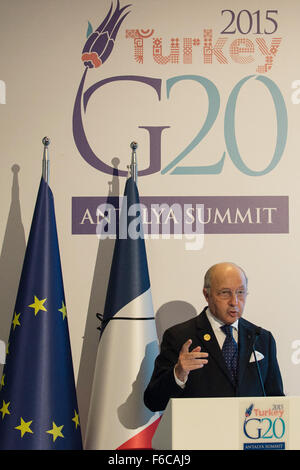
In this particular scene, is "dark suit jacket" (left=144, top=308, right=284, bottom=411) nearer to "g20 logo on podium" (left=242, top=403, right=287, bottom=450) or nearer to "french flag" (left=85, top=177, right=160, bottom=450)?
"french flag" (left=85, top=177, right=160, bottom=450)

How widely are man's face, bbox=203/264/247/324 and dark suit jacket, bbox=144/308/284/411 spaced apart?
8cm

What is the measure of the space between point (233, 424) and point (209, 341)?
1.16m

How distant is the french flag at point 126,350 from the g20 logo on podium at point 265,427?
4.90 feet

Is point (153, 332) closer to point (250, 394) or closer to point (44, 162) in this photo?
point (250, 394)

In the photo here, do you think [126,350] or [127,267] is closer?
[126,350]

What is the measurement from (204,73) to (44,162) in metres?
1.12

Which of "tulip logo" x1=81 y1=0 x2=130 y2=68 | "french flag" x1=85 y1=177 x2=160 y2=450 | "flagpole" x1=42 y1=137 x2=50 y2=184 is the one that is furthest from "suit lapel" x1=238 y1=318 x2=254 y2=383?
"tulip logo" x1=81 y1=0 x2=130 y2=68

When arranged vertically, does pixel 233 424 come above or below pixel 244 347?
below

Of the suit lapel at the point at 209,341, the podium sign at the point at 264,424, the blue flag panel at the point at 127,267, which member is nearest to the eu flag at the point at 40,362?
the blue flag panel at the point at 127,267

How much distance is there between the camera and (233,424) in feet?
7.45

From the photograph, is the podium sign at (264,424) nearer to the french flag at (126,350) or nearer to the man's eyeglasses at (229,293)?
the man's eyeglasses at (229,293)

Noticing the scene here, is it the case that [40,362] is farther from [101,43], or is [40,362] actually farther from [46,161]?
[101,43]

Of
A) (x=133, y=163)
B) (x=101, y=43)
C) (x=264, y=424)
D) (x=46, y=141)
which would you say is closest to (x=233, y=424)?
(x=264, y=424)

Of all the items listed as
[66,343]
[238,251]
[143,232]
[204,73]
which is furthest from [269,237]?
[66,343]
